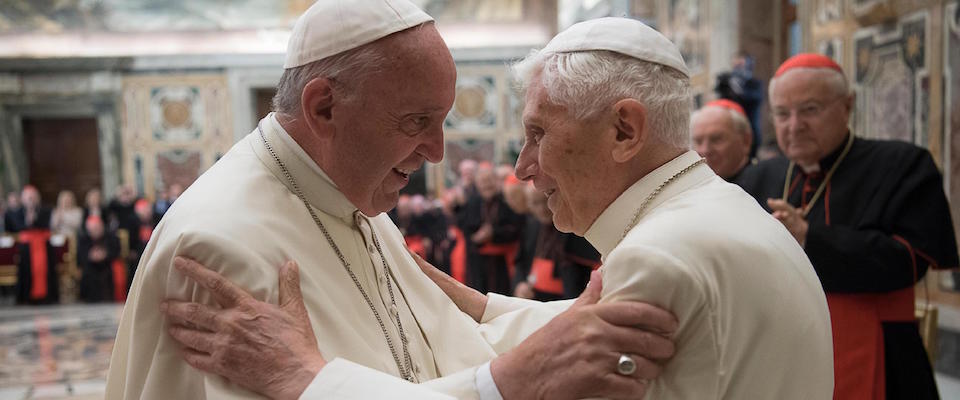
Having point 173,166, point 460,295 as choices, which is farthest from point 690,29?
point 173,166

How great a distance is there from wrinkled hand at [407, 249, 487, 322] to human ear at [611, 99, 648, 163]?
0.95m

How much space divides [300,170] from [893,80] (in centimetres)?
532

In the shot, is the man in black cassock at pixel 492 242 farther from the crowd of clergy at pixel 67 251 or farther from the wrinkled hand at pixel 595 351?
the wrinkled hand at pixel 595 351

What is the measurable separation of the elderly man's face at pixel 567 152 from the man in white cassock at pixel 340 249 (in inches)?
11.2

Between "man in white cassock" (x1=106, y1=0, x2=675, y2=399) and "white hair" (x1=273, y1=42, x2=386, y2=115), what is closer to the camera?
"man in white cassock" (x1=106, y1=0, x2=675, y2=399)

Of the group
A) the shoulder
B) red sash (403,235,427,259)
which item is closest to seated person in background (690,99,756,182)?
the shoulder

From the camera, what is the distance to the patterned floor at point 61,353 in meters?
6.68

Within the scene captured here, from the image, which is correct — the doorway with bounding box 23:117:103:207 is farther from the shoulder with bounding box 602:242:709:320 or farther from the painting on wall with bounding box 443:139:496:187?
the shoulder with bounding box 602:242:709:320

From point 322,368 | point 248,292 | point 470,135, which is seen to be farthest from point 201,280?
point 470,135

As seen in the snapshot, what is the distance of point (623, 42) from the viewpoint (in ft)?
5.90

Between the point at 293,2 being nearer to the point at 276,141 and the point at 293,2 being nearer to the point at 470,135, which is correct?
the point at 470,135

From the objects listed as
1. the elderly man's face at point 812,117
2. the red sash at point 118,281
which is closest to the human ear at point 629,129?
the elderly man's face at point 812,117

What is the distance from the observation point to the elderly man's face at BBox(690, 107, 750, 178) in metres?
4.48

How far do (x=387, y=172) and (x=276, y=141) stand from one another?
268 millimetres
